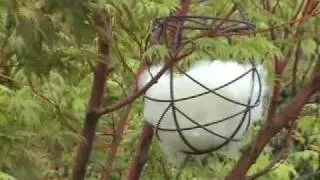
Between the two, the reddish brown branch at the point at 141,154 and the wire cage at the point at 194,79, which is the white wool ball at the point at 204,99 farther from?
the reddish brown branch at the point at 141,154

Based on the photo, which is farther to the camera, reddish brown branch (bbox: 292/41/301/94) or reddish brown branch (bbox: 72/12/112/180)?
reddish brown branch (bbox: 292/41/301/94)

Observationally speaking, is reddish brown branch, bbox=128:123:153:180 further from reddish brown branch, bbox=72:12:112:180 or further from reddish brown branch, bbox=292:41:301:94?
reddish brown branch, bbox=292:41:301:94

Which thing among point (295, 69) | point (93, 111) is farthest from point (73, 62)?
point (295, 69)

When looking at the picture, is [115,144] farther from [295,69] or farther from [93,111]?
[295,69]

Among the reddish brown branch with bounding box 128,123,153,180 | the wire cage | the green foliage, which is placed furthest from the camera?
the reddish brown branch with bounding box 128,123,153,180

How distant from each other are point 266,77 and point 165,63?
40 cm

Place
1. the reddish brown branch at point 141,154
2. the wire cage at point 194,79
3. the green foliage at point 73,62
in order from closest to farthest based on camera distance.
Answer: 1. the green foliage at point 73,62
2. the wire cage at point 194,79
3. the reddish brown branch at point 141,154

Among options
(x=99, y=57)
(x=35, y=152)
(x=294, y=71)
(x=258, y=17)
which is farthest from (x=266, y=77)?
(x=35, y=152)

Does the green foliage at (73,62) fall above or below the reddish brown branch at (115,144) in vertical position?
above

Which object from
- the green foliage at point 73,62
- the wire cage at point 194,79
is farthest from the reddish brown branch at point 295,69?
the wire cage at point 194,79

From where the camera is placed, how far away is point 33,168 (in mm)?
1407

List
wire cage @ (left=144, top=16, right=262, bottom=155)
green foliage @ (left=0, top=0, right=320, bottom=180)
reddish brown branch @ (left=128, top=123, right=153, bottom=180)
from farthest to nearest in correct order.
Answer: reddish brown branch @ (left=128, top=123, right=153, bottom=180)
wire cage @ (left=144, top=16, right=262, bottom=155)
green foliage @ (left=0, top=0, right=320, bottom=180)

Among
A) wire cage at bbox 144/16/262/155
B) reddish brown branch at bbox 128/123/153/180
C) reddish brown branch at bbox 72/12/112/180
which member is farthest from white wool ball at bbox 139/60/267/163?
reddish brown branch at bbox 128/123/153/180

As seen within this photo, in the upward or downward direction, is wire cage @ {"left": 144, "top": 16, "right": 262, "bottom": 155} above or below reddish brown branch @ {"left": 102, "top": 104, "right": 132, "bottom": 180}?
above
